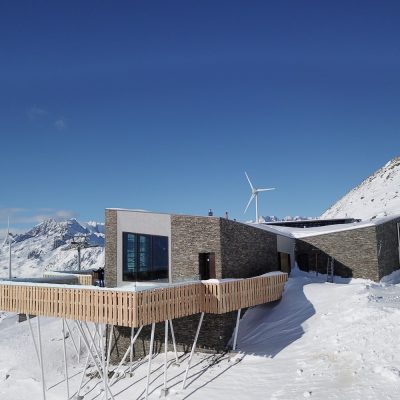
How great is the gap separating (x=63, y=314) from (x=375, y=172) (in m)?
115

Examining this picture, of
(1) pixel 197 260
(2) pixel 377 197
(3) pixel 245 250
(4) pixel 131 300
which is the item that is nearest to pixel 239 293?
(1) pixel 197 260

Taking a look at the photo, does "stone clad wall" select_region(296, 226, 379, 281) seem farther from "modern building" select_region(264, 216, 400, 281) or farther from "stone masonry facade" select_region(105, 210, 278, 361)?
"stone masonry facade" select_region(105, 210, 278, 361)

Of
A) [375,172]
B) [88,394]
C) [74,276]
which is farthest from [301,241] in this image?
[375,172]

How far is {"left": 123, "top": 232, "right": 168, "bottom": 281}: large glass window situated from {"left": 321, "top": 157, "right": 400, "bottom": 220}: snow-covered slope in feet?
198

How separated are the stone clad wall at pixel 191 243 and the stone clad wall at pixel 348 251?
12.9 metres

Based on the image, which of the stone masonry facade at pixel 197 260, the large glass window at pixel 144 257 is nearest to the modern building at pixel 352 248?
the stone masonry facade at pixel 197 260

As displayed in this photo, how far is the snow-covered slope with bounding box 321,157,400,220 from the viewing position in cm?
8241

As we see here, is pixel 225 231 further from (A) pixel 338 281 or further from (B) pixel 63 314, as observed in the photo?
(A) pixel 338 281

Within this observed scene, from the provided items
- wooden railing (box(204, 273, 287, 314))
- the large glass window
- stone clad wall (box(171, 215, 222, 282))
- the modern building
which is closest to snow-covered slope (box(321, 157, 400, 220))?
the modern building

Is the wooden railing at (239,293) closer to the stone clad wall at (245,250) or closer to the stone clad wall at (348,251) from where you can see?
the stone clad wall at (245,250)

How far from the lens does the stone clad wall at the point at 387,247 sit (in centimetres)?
3109

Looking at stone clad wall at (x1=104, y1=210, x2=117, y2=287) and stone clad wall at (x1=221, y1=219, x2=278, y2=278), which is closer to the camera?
stone clad wall at (x1=221, y1=219, x2=278, y2=278)

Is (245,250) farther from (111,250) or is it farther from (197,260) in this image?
(111,250)

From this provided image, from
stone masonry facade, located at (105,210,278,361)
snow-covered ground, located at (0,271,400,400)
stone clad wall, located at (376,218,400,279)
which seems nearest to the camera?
snow-covered ground, located at (0,271,400,400)
